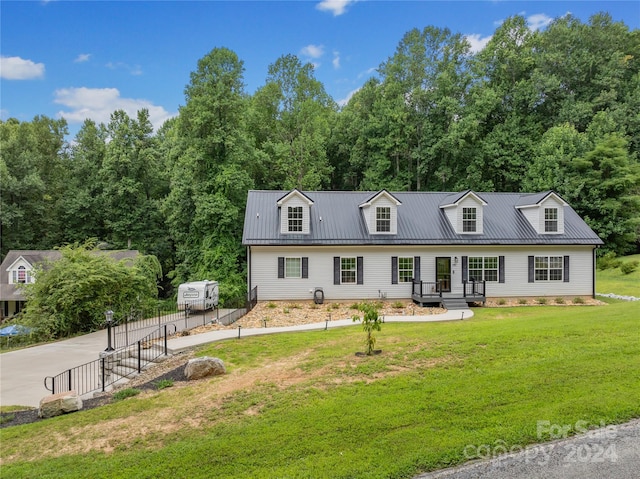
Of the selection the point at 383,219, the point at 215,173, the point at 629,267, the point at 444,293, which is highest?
the point at 215,173

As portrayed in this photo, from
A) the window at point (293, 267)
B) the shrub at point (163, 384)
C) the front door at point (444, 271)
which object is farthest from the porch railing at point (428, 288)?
the shrub at point (163, 384)

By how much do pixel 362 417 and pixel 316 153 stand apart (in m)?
30.8

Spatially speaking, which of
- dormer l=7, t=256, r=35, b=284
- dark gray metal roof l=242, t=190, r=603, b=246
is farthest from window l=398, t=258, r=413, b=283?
dormer l=7, t=256, r=35, b=284

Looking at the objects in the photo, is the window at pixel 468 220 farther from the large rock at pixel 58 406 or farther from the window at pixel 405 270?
the large rock at pixel 58 406

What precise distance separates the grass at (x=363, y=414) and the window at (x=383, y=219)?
11340 mm

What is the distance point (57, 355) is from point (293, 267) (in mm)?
10668

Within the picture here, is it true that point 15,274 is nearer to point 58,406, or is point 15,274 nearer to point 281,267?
point 281,267

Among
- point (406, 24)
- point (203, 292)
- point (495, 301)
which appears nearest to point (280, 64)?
point (406, 24)

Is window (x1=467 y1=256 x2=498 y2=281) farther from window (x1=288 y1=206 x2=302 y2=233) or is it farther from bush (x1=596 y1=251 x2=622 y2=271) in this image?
bush (x1=596 y1=251 x2=622 y2=271)

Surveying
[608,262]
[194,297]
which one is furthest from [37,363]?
[608,262]

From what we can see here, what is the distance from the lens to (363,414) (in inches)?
234

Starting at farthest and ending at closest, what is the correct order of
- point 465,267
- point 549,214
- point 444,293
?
point 549,214 → point 465,267 → point 444,293

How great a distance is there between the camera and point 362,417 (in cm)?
584

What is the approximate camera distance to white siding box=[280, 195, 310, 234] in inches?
790
